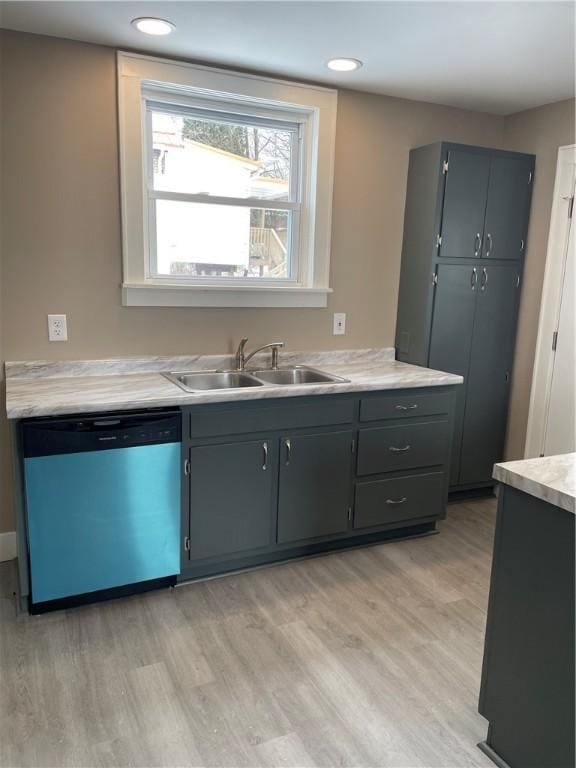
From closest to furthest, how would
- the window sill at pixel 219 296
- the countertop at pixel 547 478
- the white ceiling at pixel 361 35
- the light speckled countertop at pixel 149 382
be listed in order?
the countertop at pixel 547 478, the white ceiling at pixel 361 35, the light speckled countertop at pixel 149 382, the window sill at pixel 219 296

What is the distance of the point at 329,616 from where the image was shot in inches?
93.7

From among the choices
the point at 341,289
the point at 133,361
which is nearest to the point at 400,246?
the point at 341,289

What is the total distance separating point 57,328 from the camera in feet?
8.66

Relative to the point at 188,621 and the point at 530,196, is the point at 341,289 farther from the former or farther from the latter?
the point at 188,621

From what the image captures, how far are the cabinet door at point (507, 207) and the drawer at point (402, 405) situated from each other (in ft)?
3.19

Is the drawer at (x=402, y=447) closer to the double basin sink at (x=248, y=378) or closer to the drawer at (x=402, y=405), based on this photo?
the drawer at (x=402, y=405)

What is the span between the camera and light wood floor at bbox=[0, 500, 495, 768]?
1718 millimetres

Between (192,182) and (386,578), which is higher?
(192,182)

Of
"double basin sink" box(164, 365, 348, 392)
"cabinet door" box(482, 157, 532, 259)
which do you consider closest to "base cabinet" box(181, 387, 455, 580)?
"double basin sink" box(164, 365, 348, 392)

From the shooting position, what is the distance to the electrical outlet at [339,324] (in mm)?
3301

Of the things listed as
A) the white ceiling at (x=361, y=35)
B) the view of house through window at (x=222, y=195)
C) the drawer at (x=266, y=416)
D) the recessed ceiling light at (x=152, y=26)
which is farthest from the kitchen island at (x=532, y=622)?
the recessed ceiling light at (x=152, y=26)

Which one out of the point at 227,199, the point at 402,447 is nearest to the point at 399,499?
the point at 402,447

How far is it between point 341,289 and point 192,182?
1.00m

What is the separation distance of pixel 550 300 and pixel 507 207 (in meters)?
0.59
